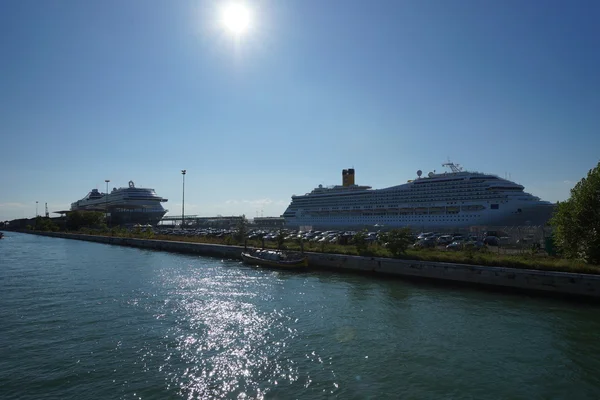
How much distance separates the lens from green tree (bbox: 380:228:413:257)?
28.9m

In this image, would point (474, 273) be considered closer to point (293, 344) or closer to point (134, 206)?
point (293, 344)

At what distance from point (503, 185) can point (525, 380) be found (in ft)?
191

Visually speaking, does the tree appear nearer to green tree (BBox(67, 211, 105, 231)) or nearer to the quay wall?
the quay wall

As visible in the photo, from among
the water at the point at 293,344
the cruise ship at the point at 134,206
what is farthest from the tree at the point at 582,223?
the cruise ship at the point at 134,206

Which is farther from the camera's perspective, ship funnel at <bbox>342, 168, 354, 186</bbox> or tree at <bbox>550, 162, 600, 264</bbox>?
ship funnel at <bbox>342, 168, 354, 186</bbox>

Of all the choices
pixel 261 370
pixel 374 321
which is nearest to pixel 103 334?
pixel 261 370

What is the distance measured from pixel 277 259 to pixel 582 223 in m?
22.4

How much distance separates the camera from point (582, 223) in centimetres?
2331

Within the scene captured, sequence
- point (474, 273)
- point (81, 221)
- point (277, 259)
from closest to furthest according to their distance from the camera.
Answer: point (474, 273) → point (277, 259) → point (81, 221)

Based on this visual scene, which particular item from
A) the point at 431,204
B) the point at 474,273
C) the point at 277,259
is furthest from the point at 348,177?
the point at 474,273

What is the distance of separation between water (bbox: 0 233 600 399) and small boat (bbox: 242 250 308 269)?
8593 millimetres

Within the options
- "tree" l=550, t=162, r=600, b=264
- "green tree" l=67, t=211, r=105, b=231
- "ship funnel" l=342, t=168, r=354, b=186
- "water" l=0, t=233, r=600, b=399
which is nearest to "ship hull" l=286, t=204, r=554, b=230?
"ship funnel" l=342, t=168, r=354, b=186

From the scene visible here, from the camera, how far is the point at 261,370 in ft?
35.9

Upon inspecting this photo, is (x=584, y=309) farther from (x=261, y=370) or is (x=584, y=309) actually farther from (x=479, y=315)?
(x=261, y=370)
